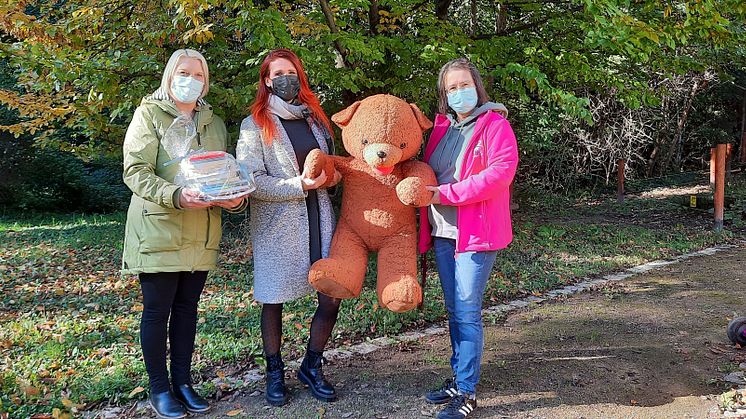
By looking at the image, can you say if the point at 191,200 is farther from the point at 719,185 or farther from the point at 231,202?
the point at 719,185

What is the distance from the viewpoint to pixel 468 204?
3148 mm

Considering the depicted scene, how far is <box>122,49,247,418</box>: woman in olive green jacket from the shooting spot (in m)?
3.00

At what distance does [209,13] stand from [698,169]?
1583cm

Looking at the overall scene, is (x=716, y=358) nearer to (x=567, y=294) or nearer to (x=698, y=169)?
(x=567, y=294)

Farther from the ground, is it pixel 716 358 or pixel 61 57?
pixel 61 57

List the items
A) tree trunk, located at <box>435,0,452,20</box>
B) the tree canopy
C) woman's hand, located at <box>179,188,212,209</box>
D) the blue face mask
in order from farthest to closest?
tree trunk, located at <box>435,0,452,20</box>, the tree canopy, the blue face mask, woman's hand, located at <box>179,188,212,209</box>

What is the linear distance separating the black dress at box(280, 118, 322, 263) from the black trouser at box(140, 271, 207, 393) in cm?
64

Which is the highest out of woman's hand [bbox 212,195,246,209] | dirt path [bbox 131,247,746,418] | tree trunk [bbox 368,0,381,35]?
tree trunk [bbox 368,0,381,35]

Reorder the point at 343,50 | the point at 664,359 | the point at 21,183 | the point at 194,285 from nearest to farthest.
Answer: the point at 194,285 → the point at 664,359 → the point at 343,50 → the point at 21,183

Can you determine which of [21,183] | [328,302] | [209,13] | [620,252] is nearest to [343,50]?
[209,13]

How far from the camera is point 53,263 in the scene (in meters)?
7.88

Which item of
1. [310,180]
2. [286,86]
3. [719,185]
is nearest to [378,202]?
[310,180]

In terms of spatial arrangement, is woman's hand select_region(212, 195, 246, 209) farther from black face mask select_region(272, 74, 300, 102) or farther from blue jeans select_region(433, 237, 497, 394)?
blue jeans select_region(433, 237, 497, 394)

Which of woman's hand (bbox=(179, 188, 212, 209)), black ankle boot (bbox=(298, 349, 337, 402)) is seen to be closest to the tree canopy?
woman's hand (bbox=(179, 188, 212, 209))
